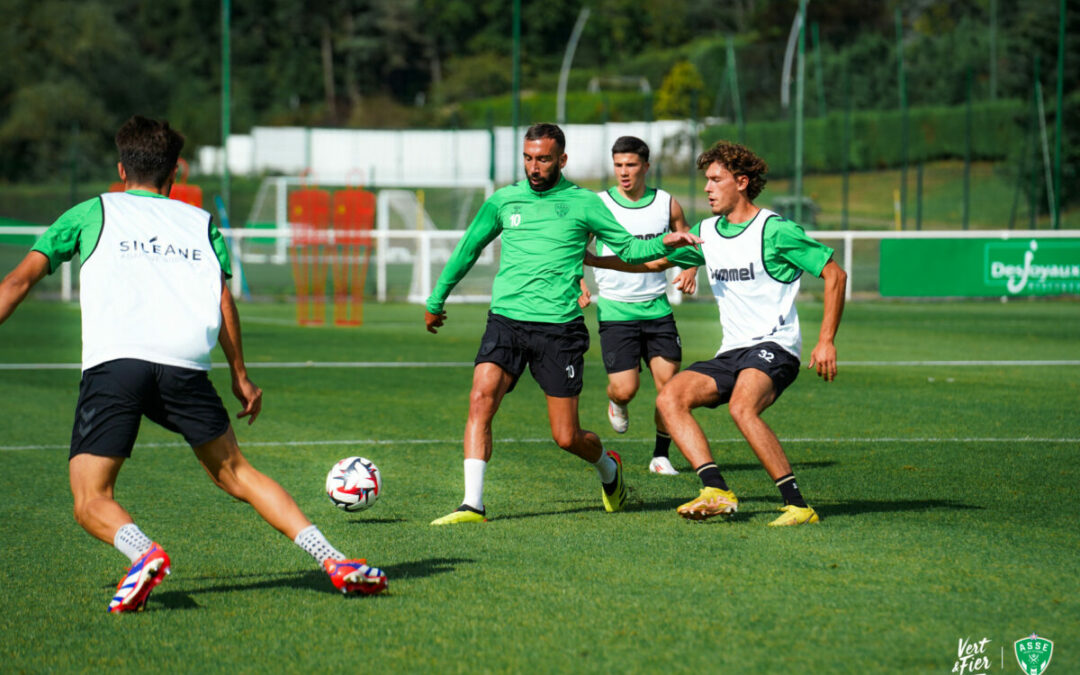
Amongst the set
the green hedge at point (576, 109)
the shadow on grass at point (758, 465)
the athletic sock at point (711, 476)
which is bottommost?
the shadow on grass at point (758, 465)

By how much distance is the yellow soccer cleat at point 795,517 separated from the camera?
6.84 m

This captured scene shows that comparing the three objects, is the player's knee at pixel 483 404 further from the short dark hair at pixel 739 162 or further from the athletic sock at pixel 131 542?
the athletic sock at pixel 131 542

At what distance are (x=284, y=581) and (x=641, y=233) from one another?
13.4 ft

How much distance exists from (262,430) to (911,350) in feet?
31.9

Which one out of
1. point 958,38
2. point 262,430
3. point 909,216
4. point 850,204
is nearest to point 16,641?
point 262,430

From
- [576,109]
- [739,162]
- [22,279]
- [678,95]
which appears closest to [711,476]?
[739,162]

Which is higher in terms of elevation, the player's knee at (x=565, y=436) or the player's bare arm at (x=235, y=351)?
the player's bare arm at (x=235, y=351)

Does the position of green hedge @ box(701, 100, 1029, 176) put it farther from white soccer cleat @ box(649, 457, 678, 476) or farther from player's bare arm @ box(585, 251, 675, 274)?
player's bare arm @ box(585, 251, 675, 274)

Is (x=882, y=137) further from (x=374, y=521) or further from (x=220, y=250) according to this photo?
(x=220, y=250)

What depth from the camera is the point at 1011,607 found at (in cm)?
518

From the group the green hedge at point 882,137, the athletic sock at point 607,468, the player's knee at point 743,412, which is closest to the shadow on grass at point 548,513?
the athletic sock at point 607,468

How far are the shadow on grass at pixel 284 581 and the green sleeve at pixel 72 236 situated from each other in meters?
1.37

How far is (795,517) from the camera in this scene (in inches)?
270

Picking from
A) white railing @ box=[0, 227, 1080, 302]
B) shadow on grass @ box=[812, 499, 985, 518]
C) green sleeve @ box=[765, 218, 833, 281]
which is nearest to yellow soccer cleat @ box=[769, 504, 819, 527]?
shadow on grass @ box=[812, 499, 985, 518]
